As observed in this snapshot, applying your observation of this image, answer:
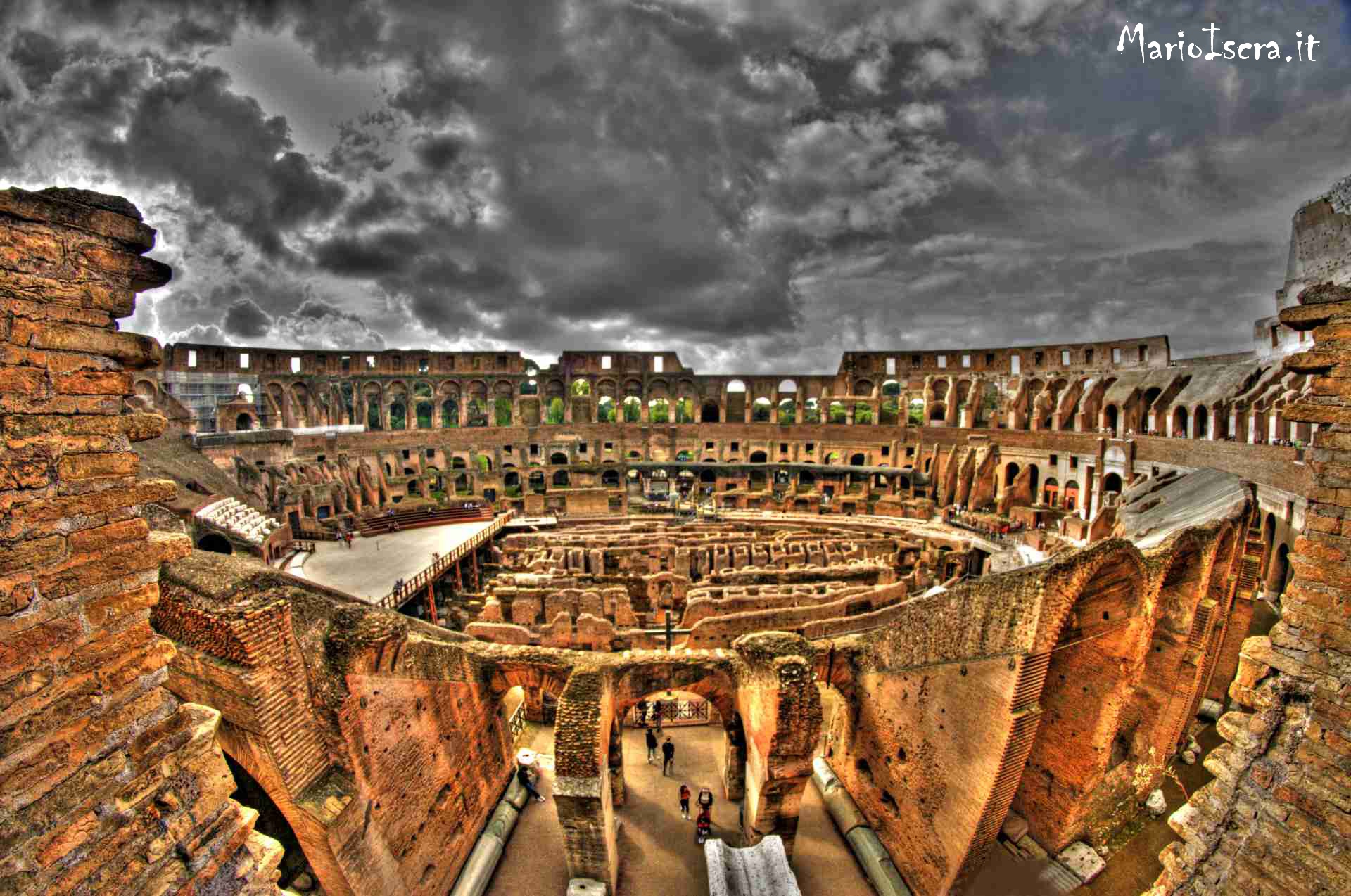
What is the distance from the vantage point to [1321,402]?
12.4ft

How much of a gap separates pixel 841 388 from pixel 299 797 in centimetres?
3998

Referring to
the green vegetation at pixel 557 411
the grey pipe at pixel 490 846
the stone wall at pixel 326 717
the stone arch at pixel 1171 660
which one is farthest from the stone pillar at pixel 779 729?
the green vegetation at pixel 557 411

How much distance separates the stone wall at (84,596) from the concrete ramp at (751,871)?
18.9 ft

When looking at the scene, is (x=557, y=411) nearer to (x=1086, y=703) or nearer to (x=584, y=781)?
(x=584, y=781)

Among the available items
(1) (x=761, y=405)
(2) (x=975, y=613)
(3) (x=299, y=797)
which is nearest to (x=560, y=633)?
(3) (x=299, y=797)

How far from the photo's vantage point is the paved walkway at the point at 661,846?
862 cm

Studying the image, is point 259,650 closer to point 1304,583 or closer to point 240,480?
point 1304,583

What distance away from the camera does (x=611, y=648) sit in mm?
13969

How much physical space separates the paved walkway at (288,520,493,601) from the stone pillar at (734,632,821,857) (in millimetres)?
12962

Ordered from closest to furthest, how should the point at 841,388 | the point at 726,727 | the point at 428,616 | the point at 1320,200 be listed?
1. the point at 726,727
2. the point at 428,616
3. the point at 1320,200
4. the point at 841,388

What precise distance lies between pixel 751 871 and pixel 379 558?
63.3 feet

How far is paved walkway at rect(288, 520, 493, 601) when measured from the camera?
714 inches

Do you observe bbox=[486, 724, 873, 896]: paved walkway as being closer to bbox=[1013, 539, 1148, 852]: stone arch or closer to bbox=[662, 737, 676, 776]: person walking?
bbox=[662, 737, 676, 776]: person walking

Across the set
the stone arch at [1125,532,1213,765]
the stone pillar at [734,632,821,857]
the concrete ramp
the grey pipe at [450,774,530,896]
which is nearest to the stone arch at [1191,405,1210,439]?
the stone arch at [1125,532,1213,765]
